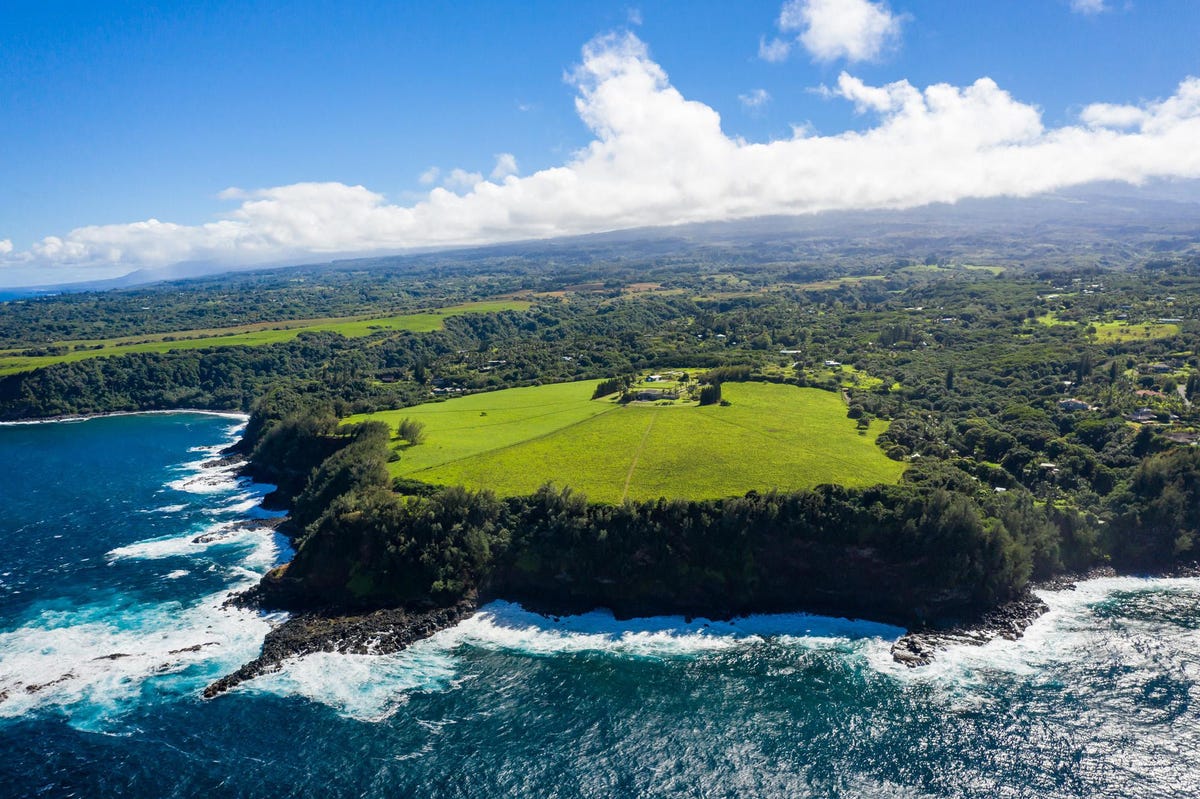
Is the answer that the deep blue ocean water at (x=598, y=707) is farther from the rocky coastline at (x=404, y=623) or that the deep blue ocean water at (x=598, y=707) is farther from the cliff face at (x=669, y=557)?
the cliff face at (x=669, y=557)

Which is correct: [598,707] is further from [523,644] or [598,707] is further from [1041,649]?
[1041,649]

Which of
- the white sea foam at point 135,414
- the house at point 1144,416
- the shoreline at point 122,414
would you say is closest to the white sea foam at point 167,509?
the white sea foam at point 135,414

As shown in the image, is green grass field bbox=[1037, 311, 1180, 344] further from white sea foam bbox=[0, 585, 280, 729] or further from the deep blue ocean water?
white sea foam bbox=[0, 585, 280, 729]

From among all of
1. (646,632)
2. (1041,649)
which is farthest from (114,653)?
(1041,649)

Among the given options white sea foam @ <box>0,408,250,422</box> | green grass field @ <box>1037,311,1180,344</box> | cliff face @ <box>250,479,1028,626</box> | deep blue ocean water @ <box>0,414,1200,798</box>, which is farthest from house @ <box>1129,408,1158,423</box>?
white sea foam @ <box>0,408,250,422</box>

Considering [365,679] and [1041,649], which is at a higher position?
[365,679]

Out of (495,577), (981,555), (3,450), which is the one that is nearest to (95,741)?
(495,577)

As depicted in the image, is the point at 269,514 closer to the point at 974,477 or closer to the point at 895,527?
the point at 895,527

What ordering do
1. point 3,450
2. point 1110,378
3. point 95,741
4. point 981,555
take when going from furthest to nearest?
point 3,450, point 1110,378, point 981,555, point 95,741
